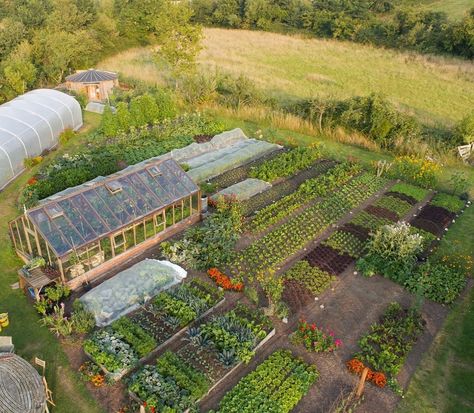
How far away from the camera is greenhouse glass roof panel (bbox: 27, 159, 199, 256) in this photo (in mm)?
13859

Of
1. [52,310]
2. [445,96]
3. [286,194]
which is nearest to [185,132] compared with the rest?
[286,194]

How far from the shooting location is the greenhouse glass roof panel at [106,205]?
546 inches

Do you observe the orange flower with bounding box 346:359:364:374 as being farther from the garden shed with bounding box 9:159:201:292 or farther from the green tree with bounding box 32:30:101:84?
the green tree with bounding box 32:30:101:84

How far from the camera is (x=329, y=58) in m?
50.6

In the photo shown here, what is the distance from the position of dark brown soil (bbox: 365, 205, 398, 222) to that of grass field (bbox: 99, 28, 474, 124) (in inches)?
597

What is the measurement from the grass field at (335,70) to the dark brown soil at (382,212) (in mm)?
15167

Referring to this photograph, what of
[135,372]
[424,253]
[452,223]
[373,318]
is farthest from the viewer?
[452,223]

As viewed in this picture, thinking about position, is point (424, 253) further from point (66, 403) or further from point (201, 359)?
point (66, 403)

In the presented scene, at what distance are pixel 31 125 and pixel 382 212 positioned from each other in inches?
767

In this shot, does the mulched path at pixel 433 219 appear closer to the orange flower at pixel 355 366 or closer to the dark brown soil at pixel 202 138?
the orange flower at pixel 355 366

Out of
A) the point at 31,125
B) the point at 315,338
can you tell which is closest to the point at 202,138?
the point at 31,125

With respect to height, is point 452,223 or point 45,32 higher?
point 45,32

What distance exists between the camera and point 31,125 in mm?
23156

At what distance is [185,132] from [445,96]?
83.9 ft
